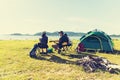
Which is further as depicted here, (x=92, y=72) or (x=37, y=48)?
(x=37, y=48)

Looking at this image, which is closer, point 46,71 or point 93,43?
point 46,71

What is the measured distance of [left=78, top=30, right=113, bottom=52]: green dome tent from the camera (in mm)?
24219

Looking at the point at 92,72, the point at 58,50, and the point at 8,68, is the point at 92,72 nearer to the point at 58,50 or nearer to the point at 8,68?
the point at 8,68

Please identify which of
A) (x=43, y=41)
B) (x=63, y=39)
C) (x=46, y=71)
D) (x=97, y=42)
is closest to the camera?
(x=46, y=71)

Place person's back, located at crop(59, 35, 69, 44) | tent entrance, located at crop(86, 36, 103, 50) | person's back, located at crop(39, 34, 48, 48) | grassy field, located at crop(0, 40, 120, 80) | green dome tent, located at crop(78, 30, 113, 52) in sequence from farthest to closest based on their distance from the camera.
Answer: tent entrance, located at crop(86, 36, 103, 50) → green dome tent, located at crop(78, 30, 113, 52) → person's back, located at crop(59, 35, 69, 44) → person's back, located at crop(39, 34, 48, 48) → grassy field, located at crop(0, 40, 120, 80)

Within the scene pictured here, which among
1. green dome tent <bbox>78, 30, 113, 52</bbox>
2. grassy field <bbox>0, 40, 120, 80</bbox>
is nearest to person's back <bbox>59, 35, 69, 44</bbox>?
green dome tent <bbox>78, 30, 113, 52</bbox>

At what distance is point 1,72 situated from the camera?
14219 millimetres

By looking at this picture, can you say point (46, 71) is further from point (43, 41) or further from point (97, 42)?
point (97, 42)

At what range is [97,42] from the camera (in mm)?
24531

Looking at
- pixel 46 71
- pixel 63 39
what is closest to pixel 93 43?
pixel 63 39

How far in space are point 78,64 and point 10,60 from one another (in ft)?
16.3

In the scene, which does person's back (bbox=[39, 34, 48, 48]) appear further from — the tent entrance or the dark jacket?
the tent entrance

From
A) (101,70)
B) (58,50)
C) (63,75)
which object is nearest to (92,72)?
(101,70)

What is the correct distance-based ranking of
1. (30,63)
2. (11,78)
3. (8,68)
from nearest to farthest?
(11,78)
(8,68)
(30,63)
